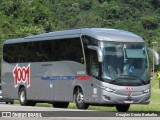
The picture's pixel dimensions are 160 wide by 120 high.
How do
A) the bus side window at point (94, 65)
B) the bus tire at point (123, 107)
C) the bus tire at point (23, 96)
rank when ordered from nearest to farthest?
the bus side window at point (94, 65) < the bus tire at point (123, 107) < the bus tire at point (23, 96)

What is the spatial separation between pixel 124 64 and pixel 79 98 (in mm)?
2727

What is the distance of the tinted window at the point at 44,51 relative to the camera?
27231 millimetres

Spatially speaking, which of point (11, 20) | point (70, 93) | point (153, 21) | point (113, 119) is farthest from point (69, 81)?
point (153, 21)

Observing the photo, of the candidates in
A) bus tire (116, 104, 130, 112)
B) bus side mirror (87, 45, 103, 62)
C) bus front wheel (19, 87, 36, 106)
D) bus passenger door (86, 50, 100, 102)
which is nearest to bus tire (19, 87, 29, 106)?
bus front wheel (19, 87, 36, 106)

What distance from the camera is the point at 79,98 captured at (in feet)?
87.7

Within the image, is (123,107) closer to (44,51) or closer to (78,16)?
(44,51)

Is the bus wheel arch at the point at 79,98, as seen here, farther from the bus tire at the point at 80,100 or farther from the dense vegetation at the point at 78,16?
the dense vegetation at the point at 78,16

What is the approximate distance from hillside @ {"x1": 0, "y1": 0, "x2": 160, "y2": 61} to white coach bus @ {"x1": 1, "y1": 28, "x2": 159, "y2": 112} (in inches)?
1739

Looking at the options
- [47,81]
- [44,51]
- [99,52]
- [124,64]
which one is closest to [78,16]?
[44,51]

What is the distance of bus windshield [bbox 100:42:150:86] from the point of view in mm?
25297

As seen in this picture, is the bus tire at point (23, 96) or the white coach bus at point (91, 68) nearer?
the white coach bus at point (91, 68)

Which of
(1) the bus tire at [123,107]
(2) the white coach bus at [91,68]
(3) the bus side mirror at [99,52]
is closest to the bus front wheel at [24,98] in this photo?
(2) the white coach bus at [91,68]

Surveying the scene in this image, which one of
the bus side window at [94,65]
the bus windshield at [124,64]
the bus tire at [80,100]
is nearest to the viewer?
the bus windshield at [124,64]

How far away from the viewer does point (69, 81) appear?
27.7 meters
